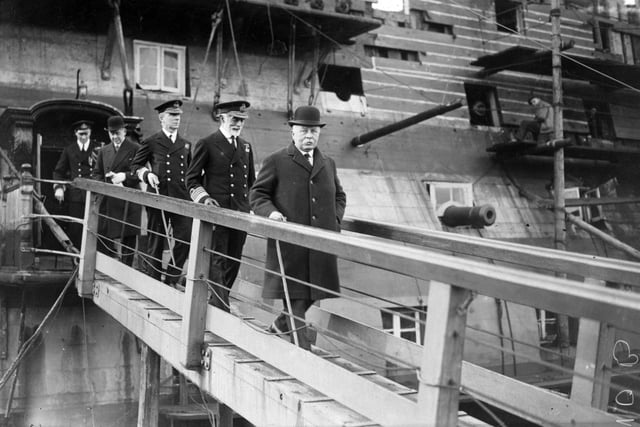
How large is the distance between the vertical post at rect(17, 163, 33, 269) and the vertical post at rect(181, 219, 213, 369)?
16.4 ft

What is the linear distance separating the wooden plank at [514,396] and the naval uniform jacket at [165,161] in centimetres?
328

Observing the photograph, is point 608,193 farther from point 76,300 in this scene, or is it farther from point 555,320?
point 76,300

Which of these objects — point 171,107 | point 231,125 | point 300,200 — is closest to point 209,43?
point 171,107

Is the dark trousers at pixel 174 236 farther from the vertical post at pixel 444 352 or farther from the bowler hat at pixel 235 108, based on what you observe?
the vertical post at pixel 444 352

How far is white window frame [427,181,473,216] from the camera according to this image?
15.0m

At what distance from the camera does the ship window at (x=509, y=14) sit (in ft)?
59.7

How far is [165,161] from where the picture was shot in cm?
723

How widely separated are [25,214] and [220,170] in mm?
3933

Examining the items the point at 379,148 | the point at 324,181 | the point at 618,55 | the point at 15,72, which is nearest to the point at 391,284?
the point at 379,148

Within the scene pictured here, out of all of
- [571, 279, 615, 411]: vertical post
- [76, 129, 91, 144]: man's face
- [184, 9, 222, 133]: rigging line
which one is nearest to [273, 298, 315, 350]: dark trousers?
[571, 279, 615, 411]: vertical post

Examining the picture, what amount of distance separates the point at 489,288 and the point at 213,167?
13.7 feet

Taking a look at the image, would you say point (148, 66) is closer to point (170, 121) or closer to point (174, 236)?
point (170, 121)

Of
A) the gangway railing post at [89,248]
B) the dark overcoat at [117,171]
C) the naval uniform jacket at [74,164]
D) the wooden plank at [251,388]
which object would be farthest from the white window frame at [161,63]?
the wooden plank at [251,388]

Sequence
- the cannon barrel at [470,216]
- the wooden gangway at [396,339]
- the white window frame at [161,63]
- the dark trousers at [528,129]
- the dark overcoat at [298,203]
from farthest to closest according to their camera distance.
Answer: the dark trousers at [528,129] → the cannon barrel at [470,216] → the white window frame at [161,63] → the dark overcoat at [298,203] → the wooden gangway at [396,339]
